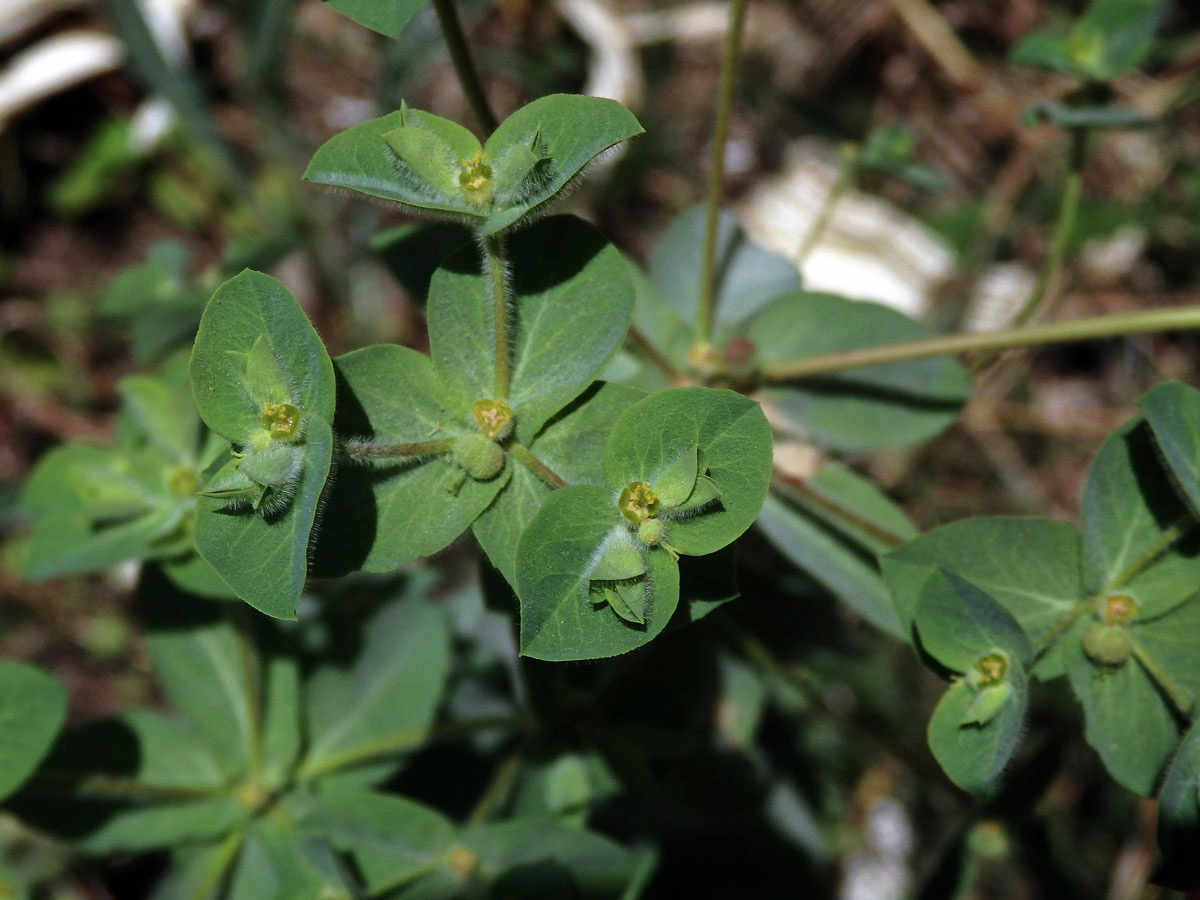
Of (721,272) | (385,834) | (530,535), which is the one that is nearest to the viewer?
(530,535)

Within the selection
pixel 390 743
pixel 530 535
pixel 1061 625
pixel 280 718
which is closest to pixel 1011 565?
pixel 1061 625

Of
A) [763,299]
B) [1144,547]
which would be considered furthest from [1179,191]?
[1144,547]

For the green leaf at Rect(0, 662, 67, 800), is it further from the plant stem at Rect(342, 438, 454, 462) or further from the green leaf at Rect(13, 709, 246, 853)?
the plant stem at Rect(342, 438, 454, 462)

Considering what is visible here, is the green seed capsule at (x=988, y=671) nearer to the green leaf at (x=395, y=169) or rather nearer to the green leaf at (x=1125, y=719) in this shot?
the green leaf at (x=1125, y=719)

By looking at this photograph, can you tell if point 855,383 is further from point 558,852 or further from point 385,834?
point 385,834

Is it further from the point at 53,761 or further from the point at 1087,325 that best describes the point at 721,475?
the point at 53,761

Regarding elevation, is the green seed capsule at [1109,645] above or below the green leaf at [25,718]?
below

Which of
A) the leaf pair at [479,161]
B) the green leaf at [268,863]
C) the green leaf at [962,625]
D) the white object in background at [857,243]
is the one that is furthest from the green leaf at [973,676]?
the white object in background at [857,243]
